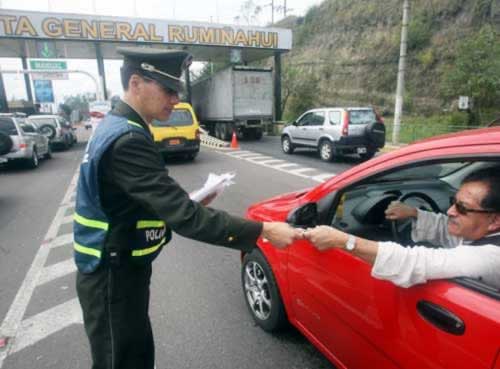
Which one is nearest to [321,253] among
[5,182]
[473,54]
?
[5,182]

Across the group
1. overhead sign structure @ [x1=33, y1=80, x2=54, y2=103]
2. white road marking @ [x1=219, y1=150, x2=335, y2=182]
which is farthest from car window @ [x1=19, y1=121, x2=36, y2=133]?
overhead sign structure @ [x1=33, y1=80, x2=54, y2=103]

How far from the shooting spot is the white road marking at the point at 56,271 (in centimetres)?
393

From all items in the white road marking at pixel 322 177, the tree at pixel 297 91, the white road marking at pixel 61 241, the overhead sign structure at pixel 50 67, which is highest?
the overhead sign structure at pixel 50 67

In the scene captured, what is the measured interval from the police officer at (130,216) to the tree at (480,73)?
58.5ft

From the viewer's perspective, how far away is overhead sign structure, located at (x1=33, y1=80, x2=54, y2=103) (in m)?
33.0

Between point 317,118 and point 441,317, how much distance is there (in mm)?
11338

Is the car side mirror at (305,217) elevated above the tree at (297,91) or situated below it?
below

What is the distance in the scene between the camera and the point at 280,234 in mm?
1657

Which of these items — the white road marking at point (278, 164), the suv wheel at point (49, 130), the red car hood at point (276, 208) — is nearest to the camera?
the red car hood at point (276, 208)

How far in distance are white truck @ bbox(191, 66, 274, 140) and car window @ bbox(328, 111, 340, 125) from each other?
808 cm

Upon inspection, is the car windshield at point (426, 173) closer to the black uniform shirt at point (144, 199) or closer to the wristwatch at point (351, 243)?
the wristwatch at point (351, 243)

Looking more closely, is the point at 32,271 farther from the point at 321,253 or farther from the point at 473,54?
the point at 473,54

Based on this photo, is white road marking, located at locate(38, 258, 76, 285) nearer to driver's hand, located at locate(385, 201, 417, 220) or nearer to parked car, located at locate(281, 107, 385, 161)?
driver's hand, located at locate(385, 201, 417, 220)

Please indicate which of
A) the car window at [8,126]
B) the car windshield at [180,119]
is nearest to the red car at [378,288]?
the car windshield at [180,119]
